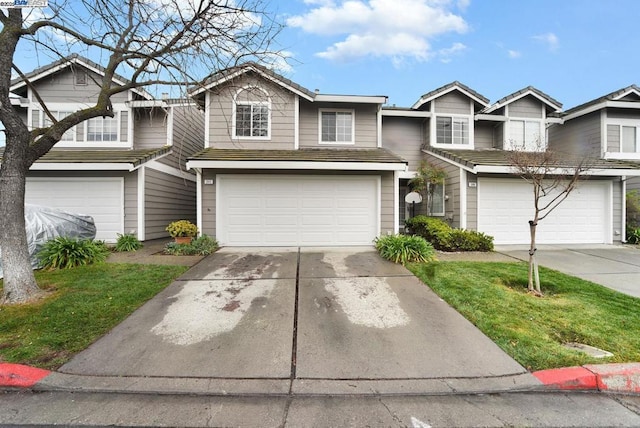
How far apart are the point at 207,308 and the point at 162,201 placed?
8.36 meters

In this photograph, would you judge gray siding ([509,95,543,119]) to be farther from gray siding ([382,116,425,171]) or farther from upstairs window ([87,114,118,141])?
upstairs window ([87,114,118,141])

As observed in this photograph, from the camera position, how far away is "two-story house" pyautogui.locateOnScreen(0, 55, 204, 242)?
9.32 meters

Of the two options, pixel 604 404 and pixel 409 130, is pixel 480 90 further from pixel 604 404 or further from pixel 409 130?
pixel 604 404

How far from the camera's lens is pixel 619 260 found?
7.50 metres

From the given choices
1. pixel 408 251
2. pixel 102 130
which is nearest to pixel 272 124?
pixel 408 251

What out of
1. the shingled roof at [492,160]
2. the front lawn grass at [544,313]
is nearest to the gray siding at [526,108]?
the shingled roof at [492,160]

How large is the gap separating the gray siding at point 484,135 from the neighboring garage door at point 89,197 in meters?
14.5

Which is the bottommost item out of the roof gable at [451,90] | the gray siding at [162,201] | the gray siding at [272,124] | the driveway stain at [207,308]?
the driveway stain at [207,308]

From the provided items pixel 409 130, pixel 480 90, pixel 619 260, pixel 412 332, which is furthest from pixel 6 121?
pixel 480 90

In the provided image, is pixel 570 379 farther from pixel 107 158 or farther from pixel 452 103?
pixel 107 158

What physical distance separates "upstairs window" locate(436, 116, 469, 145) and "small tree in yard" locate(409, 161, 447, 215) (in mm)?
1365

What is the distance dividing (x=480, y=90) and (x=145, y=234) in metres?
14.6

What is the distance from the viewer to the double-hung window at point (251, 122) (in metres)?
9.52

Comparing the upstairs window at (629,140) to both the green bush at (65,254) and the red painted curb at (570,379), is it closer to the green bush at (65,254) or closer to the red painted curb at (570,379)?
the red painted curb at (570,379)
